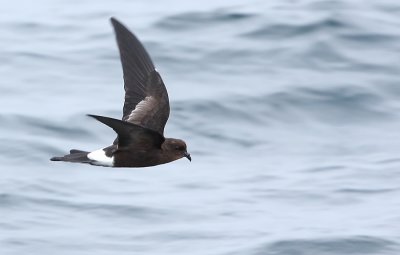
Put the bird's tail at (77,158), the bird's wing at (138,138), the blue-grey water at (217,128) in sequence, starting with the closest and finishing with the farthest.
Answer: the bird's wing at (138,138) → the bird's tail at (77,158) → the blue-grey water at (217,128)

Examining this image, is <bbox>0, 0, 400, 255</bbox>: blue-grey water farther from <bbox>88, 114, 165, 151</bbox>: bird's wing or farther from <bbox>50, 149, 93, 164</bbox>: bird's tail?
<bbox>88, 114, 165, 151</bbox>: bird's wing

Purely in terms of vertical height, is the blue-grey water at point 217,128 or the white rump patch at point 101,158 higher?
the blue-grey water at point 217,128

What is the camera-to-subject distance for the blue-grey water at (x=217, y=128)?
9.75 m

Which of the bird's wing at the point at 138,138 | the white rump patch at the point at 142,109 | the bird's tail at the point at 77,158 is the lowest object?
the bird's tail at the point at 77,158

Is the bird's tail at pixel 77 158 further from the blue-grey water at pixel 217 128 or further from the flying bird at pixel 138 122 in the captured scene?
the blue-grey water at pixel 217 128

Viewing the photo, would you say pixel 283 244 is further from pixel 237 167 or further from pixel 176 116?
pixel 176 116

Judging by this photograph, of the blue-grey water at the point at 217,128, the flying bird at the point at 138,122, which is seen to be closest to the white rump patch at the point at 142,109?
the flying bird at the point at 138,122

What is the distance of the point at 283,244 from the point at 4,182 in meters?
2.52

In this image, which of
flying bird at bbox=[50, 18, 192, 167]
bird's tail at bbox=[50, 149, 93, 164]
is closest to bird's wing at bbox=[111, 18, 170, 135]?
flying bird at bbox=[50, 18, 192, 167]

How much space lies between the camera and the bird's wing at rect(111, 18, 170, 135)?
862 cm

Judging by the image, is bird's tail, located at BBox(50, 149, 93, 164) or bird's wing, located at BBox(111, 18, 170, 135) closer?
bird's tail, located at BBox(50, 149, 93, 164)

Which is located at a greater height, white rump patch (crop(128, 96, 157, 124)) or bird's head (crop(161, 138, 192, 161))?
white rump patch (crop(128, 96, 157, 124))

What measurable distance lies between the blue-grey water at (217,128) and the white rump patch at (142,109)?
1.24m

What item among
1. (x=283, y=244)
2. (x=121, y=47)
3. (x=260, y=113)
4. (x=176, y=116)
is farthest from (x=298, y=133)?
(x=121, y=47)
